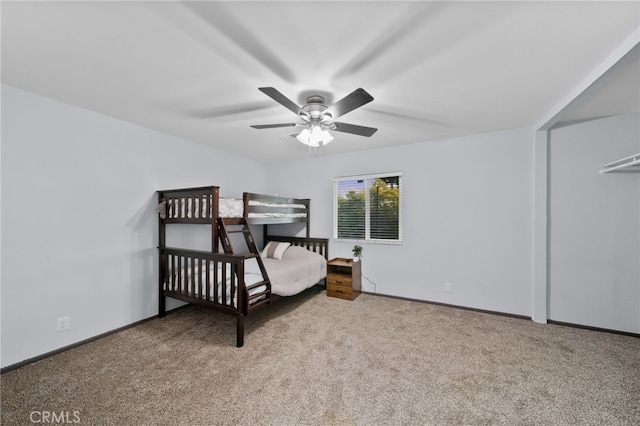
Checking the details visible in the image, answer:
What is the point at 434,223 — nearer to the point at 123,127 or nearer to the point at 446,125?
the point at 446,125

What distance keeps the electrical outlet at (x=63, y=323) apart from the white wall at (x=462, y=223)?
3.54 meters

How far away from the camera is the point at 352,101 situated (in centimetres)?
179

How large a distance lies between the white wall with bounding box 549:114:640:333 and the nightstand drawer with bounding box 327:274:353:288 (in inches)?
98.9

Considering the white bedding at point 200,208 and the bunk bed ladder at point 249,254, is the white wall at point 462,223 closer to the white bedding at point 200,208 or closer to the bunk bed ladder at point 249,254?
the bunk bed ladder at point 249,254

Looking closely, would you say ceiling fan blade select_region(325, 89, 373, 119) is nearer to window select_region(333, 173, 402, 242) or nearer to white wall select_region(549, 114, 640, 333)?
window select_region(333, 173, 402, 242)

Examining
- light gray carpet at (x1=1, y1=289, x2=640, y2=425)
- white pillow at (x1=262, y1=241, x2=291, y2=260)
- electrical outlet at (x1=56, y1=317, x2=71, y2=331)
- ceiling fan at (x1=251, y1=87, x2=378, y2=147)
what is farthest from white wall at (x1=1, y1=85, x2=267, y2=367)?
ceiling fan at (x1=251, y1=87, x2=378, y2=147)

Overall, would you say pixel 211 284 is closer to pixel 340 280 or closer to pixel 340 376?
pixel 340 376

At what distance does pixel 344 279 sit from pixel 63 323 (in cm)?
325

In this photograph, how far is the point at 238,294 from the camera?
257cm

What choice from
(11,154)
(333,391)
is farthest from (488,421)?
(11,154)

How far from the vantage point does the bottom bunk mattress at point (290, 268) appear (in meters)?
3.19

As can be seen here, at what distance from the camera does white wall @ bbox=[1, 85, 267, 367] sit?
2172 millimetres

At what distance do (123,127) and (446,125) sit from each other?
3867 millimetres

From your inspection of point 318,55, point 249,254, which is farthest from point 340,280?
point 318,55
